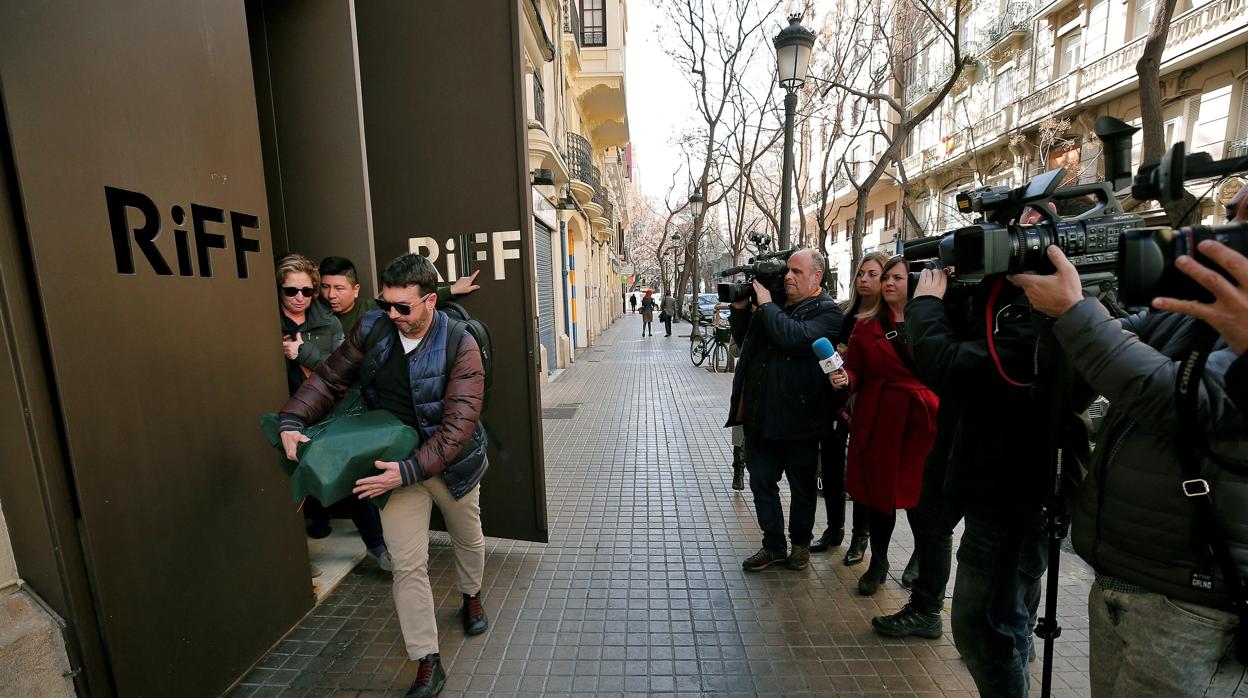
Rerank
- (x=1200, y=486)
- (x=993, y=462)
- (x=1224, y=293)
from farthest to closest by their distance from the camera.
A: (x=993, y=462), (x=1200, y=486), (x=1224, y=293)

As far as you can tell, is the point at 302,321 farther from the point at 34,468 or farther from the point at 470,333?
the point at 34,468

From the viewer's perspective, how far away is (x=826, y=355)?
10.6 feet

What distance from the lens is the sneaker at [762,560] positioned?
3.67m

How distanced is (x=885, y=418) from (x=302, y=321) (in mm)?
3514

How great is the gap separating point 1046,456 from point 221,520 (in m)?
3.34

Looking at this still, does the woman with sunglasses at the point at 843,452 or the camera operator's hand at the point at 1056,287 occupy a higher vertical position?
the camera operator's hand at the point at 1056,287

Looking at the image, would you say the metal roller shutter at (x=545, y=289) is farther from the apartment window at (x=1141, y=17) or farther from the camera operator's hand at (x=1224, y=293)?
the apartment window at (x=1141, y=17)

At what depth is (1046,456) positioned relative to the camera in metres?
1.92

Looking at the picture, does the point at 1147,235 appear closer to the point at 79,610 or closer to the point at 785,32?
the point at 79,610

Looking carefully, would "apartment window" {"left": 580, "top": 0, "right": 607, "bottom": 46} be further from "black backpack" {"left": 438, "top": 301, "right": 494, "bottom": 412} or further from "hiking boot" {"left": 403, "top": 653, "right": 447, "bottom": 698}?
"hiking boot" {"left": 403, "top": 653, "right": 447, "bottom": 698}

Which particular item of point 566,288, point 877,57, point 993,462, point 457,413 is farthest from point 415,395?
point 877,57

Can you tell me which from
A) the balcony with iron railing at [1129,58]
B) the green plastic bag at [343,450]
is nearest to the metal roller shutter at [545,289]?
the green plastic bag at [343,450]

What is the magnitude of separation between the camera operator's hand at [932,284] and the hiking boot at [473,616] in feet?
8.75

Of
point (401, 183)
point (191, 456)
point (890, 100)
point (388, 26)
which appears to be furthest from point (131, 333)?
point (890, 100)
